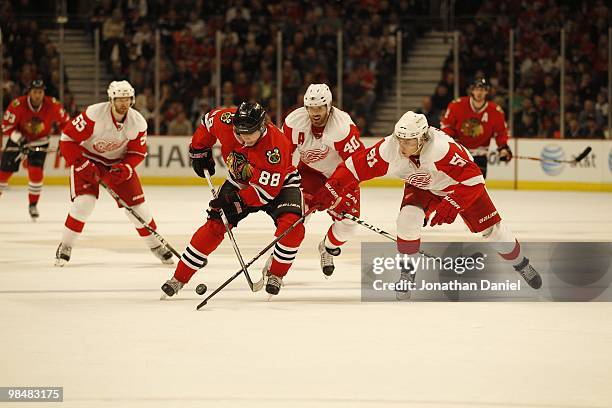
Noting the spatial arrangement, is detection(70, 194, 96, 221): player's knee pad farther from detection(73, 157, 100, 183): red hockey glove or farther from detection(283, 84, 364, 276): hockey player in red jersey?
detection(283, 84, 364, 276): hockey player in red jersey

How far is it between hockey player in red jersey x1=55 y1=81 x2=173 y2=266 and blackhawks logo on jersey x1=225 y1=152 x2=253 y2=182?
4.84 ft

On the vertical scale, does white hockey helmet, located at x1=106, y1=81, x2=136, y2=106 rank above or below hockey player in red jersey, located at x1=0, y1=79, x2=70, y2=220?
above

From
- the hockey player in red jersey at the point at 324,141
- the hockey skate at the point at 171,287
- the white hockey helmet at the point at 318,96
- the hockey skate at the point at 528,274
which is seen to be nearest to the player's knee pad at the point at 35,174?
the hockey player in red jersey at the point at 324,141

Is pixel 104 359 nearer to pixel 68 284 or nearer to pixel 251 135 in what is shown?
pixel 251 135

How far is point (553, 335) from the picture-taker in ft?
17.4

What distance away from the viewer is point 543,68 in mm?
14555

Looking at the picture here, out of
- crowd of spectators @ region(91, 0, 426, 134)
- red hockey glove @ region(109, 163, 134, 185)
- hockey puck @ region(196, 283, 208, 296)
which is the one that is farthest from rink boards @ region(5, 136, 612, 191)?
hockey puck @ region(196, 283, 208, 296)

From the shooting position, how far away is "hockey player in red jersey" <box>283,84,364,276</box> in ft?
23.4

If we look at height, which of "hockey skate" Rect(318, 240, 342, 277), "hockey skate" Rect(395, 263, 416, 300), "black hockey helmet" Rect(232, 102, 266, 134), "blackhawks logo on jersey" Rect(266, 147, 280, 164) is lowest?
"hockey skate" Rect(318, 240, 342, 277)

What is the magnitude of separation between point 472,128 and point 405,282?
4.15 metres

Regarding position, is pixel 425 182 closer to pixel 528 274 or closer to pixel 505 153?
pixel 528 274

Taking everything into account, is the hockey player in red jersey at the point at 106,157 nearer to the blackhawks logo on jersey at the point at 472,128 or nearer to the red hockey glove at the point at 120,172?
the red hockey glove at the point at 120,172

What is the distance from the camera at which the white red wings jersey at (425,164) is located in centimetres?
618

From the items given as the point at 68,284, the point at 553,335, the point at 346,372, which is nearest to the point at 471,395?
the point at 346,372
